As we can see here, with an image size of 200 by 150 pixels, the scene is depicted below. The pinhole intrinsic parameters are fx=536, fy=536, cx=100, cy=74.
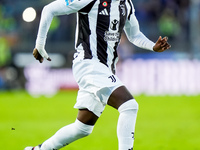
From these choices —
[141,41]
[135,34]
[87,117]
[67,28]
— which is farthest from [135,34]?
[67,28]

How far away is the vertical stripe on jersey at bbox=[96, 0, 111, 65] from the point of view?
226 inches

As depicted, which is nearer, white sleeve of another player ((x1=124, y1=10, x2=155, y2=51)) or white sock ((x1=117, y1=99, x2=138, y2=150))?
white sock ((x1=117, y1=99, x2=138, y2=150))

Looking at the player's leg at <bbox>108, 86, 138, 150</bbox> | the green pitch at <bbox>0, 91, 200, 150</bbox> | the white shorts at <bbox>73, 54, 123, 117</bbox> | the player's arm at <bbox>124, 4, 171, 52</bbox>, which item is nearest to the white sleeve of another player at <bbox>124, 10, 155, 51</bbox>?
the player's arm at <bbox>124, 4, 171, 52</bbox>

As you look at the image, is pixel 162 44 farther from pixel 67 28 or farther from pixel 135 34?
pixel 67 28

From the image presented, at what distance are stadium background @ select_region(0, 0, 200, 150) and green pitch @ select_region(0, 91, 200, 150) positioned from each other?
26mm

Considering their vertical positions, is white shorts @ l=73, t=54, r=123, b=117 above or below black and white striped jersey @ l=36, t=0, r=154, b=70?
below

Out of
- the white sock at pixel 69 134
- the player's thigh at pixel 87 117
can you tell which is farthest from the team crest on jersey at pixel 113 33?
the white sock at pixel 69 134

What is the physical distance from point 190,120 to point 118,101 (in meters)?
7.08

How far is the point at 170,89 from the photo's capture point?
19203 mm

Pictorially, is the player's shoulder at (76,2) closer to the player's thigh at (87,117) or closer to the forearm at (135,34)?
the forearm at (135,34)

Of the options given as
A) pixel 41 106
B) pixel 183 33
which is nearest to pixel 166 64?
pixel 183 33

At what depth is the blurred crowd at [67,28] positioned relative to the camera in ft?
66.9

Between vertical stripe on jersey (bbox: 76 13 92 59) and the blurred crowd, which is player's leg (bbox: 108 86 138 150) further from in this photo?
the blurred crowd

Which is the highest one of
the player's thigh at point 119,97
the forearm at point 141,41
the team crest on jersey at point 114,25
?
the team crest on jersey at point 114,25
